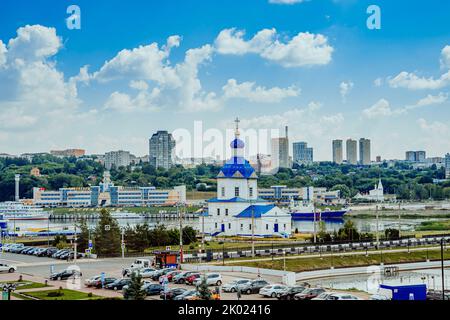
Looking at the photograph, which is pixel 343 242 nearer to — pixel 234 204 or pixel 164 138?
pixel 234 204

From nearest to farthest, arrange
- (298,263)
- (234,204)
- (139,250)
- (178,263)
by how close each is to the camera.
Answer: (178,263)
(298,263)
(139,250)
(234,204)

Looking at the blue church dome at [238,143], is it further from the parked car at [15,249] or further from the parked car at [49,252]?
the parked car at [15,249]

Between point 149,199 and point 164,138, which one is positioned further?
point 149,199

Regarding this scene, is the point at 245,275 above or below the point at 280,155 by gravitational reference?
below

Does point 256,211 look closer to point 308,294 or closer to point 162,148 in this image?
point 162,148

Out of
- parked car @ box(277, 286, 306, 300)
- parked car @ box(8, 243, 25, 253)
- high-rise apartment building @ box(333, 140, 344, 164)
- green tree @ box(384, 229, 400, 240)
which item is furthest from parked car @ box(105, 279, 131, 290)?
green tree @ box(384, 229, 400, 240)
